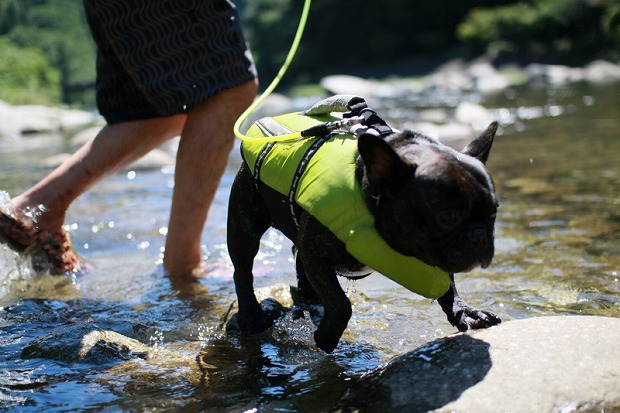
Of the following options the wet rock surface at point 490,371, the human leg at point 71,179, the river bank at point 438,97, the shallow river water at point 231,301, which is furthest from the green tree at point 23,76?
the wet rock surface at point 490,371

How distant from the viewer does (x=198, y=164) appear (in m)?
4.59

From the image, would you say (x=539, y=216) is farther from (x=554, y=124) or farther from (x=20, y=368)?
(x=554, y=124)

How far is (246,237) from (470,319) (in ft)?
3.68

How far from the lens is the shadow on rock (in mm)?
2580

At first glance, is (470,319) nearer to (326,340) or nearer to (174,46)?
(326,340)

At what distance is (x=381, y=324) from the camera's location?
144 inches

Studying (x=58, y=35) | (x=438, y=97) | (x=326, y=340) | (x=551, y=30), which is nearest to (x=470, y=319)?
(x=326, y=340)

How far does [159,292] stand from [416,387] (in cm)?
220

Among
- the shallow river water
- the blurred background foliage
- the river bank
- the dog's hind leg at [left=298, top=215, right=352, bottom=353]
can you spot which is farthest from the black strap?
the blurred background foliage

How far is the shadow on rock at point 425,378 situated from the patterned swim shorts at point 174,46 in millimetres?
2242

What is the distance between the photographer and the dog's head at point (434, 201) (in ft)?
8.54

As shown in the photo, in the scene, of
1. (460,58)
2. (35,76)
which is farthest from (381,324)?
(460,58)

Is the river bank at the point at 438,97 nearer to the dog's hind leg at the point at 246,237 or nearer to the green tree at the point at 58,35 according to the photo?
the green tree at the point at 58,35

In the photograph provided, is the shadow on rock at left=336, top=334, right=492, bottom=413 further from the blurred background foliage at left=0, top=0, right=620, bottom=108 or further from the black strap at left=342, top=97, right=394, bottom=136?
the blurred background foliage at left=0, top=0, right=620, bottom=108
